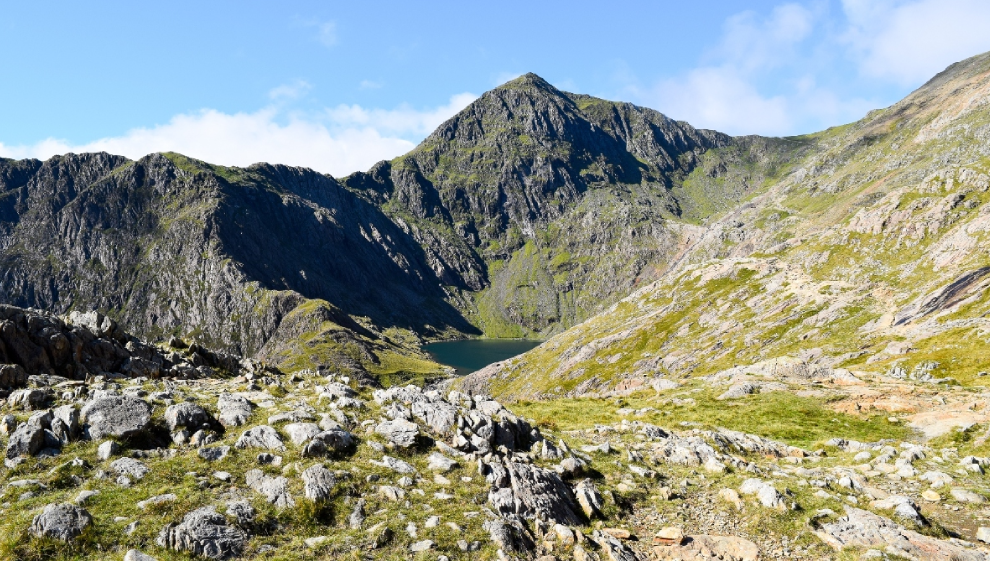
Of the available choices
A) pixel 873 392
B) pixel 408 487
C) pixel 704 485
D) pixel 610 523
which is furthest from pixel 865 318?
pixel 408 487

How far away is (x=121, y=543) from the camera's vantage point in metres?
13.7

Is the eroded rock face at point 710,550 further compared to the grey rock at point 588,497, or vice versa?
the grey rock at point 588,497

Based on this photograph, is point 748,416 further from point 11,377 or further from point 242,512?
point 11,377

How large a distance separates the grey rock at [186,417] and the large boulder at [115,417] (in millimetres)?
822

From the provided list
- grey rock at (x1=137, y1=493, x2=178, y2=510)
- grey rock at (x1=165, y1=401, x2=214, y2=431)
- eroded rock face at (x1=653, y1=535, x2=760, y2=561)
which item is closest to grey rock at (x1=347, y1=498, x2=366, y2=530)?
grey rock at (x1=137, y1=493, x2=178, y2=510)

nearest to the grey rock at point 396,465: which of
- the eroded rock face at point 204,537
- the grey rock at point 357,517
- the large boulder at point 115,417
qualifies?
the grey rock at point 357,517

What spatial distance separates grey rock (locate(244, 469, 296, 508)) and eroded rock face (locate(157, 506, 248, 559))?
1728 mm

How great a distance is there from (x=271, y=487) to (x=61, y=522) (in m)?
5.67

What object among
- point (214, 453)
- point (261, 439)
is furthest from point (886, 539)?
point (214, 453)

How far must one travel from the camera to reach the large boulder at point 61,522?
44.2ft

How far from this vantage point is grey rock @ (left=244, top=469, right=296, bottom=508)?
16.3 meters

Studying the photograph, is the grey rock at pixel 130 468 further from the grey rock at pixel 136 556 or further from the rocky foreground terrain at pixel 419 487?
the grey rock at pixel 136 556

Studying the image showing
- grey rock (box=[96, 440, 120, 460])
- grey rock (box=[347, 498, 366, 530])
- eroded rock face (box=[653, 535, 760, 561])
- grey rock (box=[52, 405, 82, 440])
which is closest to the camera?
grey rock (box=[347, 498, 366, 530])

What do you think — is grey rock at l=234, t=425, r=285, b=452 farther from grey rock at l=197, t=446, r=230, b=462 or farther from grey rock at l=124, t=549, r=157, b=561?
grey rock at l=124, t=549, r=157, b=561
